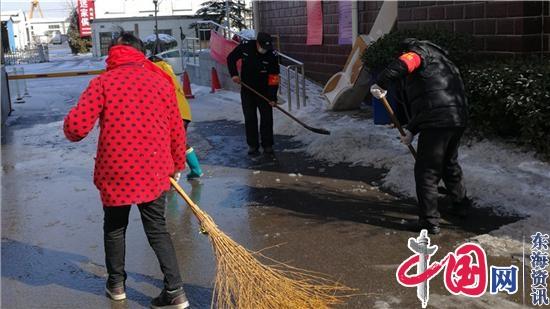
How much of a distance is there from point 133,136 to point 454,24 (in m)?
6.26

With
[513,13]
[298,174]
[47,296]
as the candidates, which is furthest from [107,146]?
[513,13]

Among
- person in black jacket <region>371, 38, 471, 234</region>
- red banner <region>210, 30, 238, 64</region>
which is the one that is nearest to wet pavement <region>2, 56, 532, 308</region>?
person in black jacket <region>371, 38, 471, 234</region>

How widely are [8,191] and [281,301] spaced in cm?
485

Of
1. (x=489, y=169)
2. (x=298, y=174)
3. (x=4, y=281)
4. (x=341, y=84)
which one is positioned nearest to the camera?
(x=4, y=281)

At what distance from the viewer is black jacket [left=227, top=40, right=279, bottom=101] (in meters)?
8.16

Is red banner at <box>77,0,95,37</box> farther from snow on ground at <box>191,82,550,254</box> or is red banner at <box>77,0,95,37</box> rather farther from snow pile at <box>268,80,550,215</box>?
snow pile at <box>268,80,550,215</box>

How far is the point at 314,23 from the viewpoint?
1338cm

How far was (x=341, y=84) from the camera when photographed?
34.8 feet

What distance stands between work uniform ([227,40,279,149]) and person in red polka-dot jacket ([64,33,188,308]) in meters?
4.36

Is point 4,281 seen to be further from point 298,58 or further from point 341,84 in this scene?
point 298,58

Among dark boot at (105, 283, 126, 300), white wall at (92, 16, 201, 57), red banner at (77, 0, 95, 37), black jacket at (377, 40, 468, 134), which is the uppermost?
red banner at (77, 0, 95, 37)

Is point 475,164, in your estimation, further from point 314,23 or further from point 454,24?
point 314,23

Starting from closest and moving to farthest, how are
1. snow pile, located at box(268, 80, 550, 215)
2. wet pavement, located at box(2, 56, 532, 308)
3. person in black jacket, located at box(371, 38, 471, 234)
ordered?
wet pavement, located at box(2, 56, 532, 308), person in black jacket, located at box(371, 38, 471, 234), snow pile, located at box(268, 80, 550, 215)

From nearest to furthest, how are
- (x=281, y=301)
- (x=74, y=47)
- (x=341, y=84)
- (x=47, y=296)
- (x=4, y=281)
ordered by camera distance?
(x=281, y=301)
(x=47, y=296)
(x=4, y=281)
(x=341, y=84)
(x=74, y=47)
